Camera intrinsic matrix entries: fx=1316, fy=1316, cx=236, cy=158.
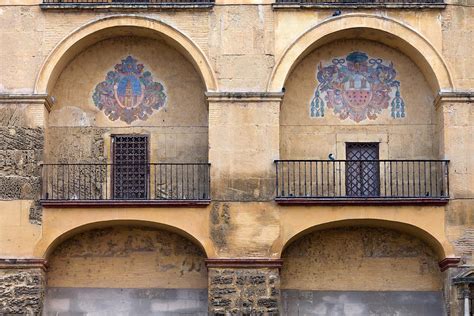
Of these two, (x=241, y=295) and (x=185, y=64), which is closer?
(x=241, y=295)

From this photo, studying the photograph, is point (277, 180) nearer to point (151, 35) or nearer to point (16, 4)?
point (151, 35)

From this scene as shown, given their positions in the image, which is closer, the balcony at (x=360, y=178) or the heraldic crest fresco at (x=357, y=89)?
the balcony at (x=360, y=178)

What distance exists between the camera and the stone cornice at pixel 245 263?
25.2 meters

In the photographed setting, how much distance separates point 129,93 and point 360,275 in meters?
5.97

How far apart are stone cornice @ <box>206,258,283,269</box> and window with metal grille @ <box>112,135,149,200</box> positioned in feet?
6.98

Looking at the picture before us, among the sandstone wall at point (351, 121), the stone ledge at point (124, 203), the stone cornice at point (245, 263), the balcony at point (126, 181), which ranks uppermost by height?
the sandstone wall at point (351, 121)

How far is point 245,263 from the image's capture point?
25.2 m

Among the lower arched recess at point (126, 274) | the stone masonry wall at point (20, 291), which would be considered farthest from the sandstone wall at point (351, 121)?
the stone masonry wall at point (20, 291)

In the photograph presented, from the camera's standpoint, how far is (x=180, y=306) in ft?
85.9

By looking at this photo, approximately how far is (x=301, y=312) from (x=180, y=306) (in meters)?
2.41

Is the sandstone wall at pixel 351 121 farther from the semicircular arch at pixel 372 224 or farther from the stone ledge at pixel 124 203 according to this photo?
the stone ledge at pixel 124 203

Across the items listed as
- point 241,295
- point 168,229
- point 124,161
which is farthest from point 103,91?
point 241,295

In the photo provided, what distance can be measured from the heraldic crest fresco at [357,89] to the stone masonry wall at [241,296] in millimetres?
3879

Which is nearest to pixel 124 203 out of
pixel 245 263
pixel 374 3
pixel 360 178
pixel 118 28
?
pixel 245 263
